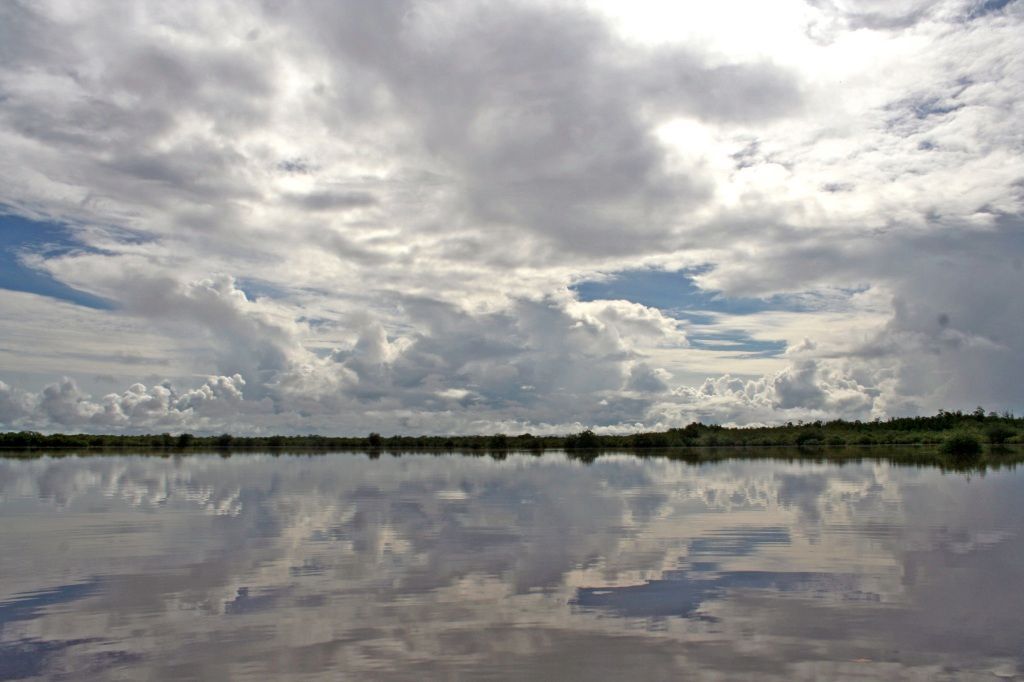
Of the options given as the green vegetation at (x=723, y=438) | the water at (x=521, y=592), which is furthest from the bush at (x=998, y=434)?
the water at (x=521, y=592)

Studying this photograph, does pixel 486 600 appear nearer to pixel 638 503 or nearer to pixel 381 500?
pixel 638 503

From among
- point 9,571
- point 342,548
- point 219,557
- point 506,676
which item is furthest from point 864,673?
point 9,571

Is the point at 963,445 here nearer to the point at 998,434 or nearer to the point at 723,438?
the point at 998,434

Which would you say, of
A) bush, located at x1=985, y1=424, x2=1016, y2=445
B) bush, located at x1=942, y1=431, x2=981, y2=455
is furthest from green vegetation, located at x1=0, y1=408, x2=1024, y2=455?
bush, located at x1=942, y1=431, x2=981, y2=455

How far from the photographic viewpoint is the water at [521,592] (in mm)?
11828

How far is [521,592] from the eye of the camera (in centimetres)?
1650

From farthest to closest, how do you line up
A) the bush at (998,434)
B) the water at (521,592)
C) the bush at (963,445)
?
the bush at (998,434)
the bush at (963,445)
the water at (521,592)

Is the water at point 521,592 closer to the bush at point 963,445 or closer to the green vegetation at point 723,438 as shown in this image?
the bush at point 963,445

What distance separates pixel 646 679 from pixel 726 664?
1548mm

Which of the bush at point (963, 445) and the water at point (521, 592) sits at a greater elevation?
the bush at point (963, 445)

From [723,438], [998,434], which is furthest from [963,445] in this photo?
[723,438]

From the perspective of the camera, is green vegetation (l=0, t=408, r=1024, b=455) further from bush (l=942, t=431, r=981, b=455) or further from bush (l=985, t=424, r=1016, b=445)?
bush (l=942, t=431, r=981, b=455)

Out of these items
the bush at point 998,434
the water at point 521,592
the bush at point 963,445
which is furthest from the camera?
the bush at point 998,434

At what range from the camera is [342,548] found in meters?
22.7
